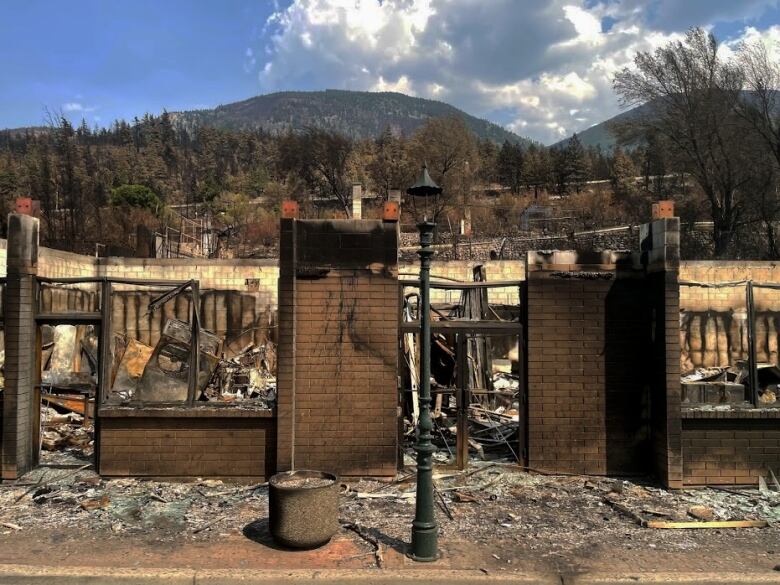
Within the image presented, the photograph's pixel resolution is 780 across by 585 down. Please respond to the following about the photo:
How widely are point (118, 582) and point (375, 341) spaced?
12.9 feet

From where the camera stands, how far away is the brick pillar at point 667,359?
757cm

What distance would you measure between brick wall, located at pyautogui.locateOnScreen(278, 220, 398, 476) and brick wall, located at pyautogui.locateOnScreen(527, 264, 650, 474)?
6.23ft

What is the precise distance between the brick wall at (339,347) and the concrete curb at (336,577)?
2561 millimetres

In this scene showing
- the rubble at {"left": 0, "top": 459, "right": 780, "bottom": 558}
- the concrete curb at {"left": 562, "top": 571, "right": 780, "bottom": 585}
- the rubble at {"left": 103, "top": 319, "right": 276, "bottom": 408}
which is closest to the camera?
the concrete curb at {"left": 562, "top": 571, "right": 780, "bottom": 585}

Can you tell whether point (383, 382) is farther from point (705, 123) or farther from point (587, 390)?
point (705, 123)

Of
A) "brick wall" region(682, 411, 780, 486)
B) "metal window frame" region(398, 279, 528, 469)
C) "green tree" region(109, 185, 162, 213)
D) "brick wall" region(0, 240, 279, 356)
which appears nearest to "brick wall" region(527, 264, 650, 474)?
"metal window frame" region(398, 279, 528, 469)

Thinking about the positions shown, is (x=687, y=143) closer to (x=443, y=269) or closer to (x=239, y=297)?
(x=443, y=269)

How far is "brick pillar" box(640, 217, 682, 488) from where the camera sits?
24.8 feet

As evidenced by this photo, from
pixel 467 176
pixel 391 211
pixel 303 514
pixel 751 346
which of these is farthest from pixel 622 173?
pixel 303 514

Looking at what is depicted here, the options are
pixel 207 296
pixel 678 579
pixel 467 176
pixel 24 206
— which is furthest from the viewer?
pixel 467 176

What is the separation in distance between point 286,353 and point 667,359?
4797mm

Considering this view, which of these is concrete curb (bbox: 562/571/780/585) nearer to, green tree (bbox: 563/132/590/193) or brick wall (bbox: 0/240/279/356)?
brick wall (bbox: 0/240/279/356)

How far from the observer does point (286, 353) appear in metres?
7.83

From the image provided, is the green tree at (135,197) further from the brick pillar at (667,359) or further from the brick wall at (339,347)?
the brick pillar at (667,359)
